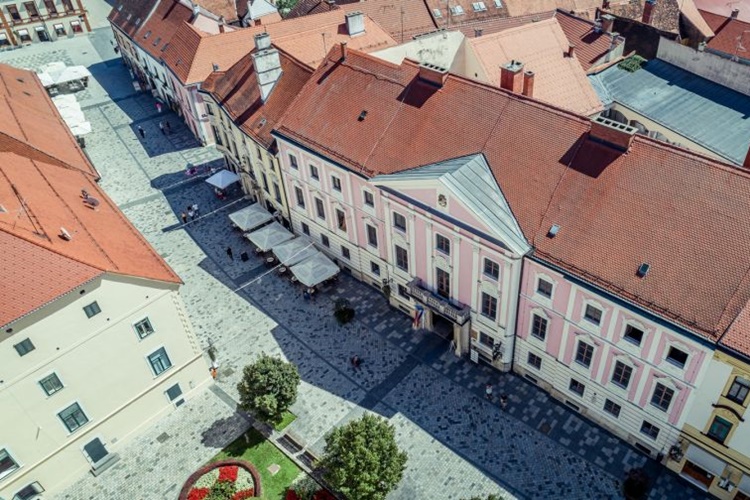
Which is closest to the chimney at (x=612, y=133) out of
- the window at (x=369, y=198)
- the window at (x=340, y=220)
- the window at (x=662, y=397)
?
the window at (x=662, y=397)

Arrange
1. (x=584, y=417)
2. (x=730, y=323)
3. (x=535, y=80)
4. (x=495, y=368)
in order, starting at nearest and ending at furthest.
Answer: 1. (x=730, y=323)
2. (x=584, y=417)
3. (x=495, y=368)
4. (x=535, y=80)

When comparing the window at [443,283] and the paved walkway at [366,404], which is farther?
the window at [443,283]

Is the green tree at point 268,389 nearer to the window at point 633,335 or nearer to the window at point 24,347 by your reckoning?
the window at point 24,347

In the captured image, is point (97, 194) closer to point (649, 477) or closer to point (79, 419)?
point (79, 419)

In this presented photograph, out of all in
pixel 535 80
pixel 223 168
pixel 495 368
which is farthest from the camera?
pixel 223 168

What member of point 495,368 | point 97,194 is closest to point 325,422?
point 495,368

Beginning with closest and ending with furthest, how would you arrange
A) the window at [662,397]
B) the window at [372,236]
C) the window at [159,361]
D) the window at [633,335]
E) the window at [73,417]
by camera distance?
the window at [633,335], the window at [662,397], the window at [73,417], the window at [159,361], the window at [372,236]

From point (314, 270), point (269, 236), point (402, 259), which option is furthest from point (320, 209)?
point (402, 259)

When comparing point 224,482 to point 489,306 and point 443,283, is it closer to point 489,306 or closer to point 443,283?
point 443,283
